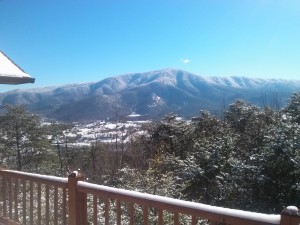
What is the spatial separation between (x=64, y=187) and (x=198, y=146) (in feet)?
47.2

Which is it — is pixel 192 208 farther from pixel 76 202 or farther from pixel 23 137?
pixel 23 137

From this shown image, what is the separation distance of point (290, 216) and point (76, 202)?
1961 millimetres

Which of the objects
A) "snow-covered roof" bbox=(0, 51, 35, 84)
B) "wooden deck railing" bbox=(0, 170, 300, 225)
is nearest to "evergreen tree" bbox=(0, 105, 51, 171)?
"snow-covered roof" bbox=(0, 51, 35, 84)

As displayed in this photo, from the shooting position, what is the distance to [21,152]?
3028cm

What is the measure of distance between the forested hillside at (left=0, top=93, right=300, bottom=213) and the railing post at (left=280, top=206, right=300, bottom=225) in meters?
10.6

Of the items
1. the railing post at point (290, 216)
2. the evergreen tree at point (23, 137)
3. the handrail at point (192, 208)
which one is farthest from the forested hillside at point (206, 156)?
the railing post at point (290, 216)

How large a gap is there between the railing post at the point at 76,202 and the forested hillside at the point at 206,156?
9966 millimetres

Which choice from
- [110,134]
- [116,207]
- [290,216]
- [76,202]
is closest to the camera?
[290,216]

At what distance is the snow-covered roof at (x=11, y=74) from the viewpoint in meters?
4.28

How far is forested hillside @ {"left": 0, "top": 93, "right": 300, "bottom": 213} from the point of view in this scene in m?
12.8

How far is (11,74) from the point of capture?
171 inches

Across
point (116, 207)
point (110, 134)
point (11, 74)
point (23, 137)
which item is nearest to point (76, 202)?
point (116, 207)

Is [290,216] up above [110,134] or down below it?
above

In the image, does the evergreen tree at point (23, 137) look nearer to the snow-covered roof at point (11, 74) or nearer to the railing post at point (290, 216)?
the snow-covered roof at point (11, 74)
